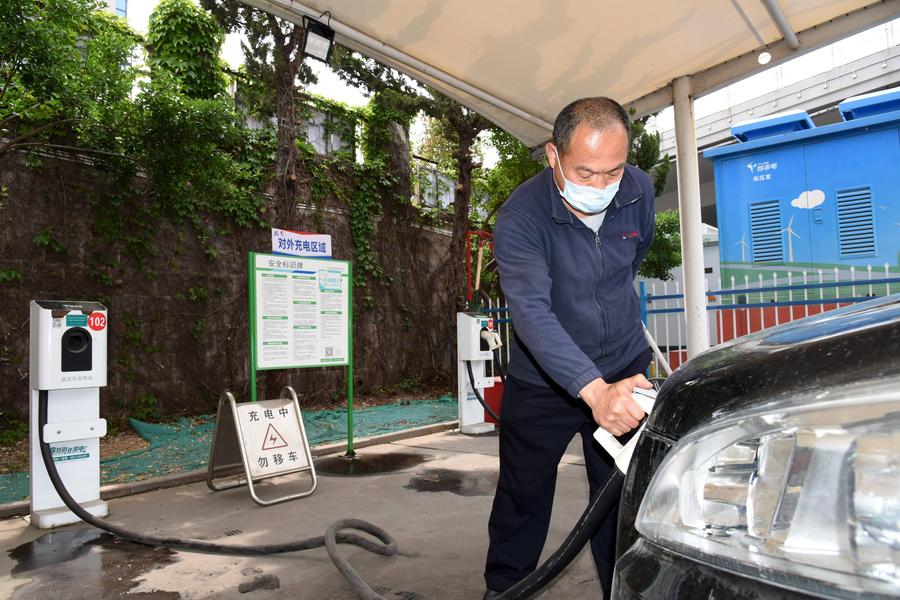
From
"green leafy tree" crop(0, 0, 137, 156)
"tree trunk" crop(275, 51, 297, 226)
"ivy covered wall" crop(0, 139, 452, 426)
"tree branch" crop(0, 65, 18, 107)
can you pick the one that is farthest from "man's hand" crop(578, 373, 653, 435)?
"tree trunk" crop(275, 51, 297, 226)

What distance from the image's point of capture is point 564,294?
2.29 m

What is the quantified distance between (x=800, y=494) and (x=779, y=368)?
178 millimetres

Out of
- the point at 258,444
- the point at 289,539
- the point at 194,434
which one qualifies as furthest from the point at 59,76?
the point at 289,539

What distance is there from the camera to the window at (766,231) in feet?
23.5

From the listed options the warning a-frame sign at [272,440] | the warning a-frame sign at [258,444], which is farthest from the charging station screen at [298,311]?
the warning a-frame sign at [272,440]

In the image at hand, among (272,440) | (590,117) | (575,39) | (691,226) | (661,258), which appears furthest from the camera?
(661,258)

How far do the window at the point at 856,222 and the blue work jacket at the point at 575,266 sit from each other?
5515 mm

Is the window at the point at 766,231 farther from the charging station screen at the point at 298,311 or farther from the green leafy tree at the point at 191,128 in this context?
the green leafy tree at the point at 191,128

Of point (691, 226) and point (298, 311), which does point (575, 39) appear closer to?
point (691, 226)

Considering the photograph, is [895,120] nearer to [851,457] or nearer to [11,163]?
[851,457]

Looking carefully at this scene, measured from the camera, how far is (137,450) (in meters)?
6.55

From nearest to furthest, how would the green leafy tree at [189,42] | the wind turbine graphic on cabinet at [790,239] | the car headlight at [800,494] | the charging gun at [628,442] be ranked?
the car headlight at [800,494] < the charging gun at [628,442] < the wind turbine graphic on cabinet at [790,239] < the green leafy tree at [189,42]

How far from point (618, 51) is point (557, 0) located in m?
0.79

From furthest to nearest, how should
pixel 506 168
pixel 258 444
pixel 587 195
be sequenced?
pixel 506 168
pixel 258 444
pixel 587 195
